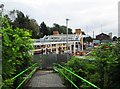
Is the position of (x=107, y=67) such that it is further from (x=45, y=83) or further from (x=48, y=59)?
(x=48, y=59)

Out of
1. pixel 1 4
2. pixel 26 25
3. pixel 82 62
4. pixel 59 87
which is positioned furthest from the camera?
pixel 26 25

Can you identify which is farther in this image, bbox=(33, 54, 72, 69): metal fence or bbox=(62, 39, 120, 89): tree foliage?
bbox=(33, 54, 72, 69): metal fence

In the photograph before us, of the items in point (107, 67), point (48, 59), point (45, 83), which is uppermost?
point (107, 67)

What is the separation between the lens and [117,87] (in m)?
7.80

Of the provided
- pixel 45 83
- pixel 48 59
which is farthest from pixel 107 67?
pixel 48 59

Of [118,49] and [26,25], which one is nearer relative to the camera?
[118,49]

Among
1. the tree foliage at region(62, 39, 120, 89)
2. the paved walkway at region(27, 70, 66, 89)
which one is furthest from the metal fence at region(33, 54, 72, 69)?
the tree foliage at region(62, 39, 120, 89)

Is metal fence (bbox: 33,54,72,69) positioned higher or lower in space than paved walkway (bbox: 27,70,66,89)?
higher

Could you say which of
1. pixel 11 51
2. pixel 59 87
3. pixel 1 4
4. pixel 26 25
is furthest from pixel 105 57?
pixel 26 25

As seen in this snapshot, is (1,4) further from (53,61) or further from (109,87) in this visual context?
(53,61)

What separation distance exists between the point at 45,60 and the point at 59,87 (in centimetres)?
1730

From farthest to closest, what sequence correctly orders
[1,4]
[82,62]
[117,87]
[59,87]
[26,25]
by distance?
[26,25]
[59,87]
[82,62]
[1,4]
[117,87]

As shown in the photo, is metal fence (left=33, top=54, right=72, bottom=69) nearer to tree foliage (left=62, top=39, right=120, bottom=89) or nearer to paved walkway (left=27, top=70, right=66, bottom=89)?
paved walkway (left=27, top=70, right=66, bottom=89)

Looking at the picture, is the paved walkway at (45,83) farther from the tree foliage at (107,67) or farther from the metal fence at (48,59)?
the metal fence at (48,59)
